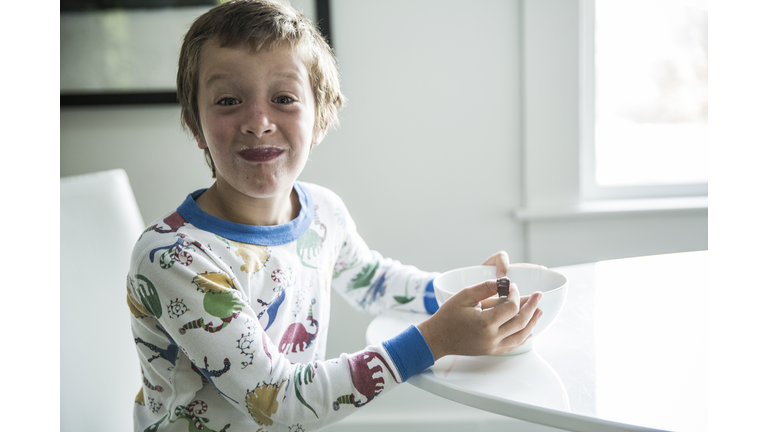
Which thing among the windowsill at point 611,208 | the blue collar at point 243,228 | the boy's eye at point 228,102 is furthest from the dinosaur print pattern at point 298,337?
the windowsill at point 611,208

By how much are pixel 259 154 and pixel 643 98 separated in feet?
4.03

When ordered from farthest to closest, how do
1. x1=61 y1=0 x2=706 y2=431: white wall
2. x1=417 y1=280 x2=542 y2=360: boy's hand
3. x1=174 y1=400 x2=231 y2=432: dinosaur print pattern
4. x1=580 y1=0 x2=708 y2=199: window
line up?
x1=580 y1=0 x2=708 y2=199: window
x1=61 y1=0 x2=706 y2=431: white wall
x1=174 y1=400 x2=231 y2=432: dinosaur print pattern
x1=417 y1=280 x2=542 y2=360: boy's hand

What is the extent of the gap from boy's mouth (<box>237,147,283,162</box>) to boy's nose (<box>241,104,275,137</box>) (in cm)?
3

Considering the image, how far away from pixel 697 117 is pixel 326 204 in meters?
1.19

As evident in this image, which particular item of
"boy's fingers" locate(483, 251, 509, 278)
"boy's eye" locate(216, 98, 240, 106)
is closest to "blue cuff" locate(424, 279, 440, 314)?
"boy's fingers" locate(483, 251, 509, 278)

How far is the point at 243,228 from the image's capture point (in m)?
0.80

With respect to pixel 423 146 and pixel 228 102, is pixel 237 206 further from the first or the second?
pixel 423 146

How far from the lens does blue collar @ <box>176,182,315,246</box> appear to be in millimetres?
776

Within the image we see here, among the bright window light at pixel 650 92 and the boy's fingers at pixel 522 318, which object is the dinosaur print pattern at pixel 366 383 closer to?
Result: the boy's fingers at pixel 522 318

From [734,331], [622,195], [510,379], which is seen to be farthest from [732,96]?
[622,195]

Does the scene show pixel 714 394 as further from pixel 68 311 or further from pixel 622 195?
pixel 622 195

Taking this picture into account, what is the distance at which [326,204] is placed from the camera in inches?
40.1

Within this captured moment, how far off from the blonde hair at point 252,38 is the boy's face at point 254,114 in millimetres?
16

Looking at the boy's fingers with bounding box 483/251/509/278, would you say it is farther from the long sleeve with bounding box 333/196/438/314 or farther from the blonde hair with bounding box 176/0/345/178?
the blonde hair with bounding box 176/0/345/178
